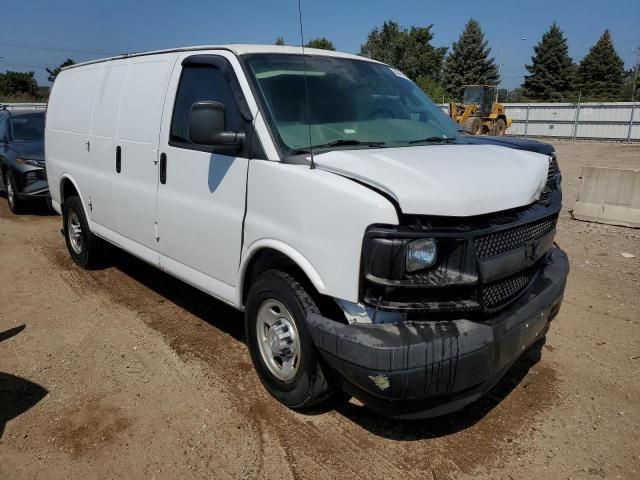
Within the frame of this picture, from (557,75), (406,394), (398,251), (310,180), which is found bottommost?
(406,394)

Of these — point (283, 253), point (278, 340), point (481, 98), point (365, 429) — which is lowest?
point (365, 429)

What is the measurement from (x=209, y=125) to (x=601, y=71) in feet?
242

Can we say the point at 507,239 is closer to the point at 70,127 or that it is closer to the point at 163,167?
the point at 163,167

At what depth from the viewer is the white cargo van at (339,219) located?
103 inches

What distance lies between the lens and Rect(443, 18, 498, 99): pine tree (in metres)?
64.9

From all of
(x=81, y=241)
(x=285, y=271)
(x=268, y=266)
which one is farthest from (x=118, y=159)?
(x=285, y=271)

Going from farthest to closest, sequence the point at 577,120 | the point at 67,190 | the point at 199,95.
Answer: the point at 577,120, the point at 67,190, the point at 199,95

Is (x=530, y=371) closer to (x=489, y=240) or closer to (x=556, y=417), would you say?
(x=556, y=417)

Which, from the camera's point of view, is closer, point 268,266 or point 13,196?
point 268,266

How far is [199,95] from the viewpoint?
154 inches

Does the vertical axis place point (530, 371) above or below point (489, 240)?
below

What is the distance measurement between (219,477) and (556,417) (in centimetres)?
211

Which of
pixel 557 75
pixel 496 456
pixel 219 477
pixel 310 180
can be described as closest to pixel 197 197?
pixel 310 180

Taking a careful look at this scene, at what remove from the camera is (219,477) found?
2.86 metres
